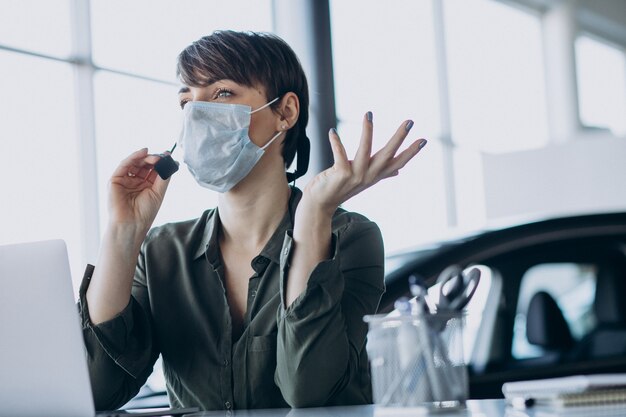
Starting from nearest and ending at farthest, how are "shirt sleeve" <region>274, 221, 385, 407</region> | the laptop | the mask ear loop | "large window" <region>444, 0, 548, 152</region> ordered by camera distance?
1. the laptop
2. "shirt sleeve" <region>274, 221, 385, 407</region>
3. the mask ear loop
4. "large window" <region>444, 0, 548, 152</region>

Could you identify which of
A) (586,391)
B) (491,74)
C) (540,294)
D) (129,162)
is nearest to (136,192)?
(129,162)

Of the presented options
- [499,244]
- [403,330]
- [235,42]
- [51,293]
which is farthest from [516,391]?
[499,244]

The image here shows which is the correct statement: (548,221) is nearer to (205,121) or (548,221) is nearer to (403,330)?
(205,121)

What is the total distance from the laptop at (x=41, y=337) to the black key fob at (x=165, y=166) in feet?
1.94

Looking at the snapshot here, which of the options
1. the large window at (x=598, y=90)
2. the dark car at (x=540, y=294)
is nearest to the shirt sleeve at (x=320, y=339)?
the dark car at (x=540, y=294)

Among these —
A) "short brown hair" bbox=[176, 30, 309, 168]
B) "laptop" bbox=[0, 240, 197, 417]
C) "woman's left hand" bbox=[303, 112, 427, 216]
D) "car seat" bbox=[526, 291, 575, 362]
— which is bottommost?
"car seat" bbox=[526, 291, 575, 362]

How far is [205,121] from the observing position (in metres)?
2.13

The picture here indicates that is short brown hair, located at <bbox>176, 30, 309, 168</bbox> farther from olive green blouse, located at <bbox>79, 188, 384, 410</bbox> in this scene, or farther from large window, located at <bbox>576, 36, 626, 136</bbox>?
large window, located at <bbox>576, 36, 626, 136</bbox>

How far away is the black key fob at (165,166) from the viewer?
6.61ft

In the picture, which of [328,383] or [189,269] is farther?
[189,269]

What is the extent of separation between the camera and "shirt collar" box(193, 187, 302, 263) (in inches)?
78.3

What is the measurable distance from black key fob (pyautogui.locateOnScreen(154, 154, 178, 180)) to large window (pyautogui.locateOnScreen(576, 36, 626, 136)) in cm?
948

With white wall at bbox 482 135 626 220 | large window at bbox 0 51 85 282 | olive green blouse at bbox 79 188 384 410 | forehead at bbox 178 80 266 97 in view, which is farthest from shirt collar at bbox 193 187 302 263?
white wall at bbox 482 135 626 220

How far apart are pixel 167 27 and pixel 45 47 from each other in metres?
1.06
